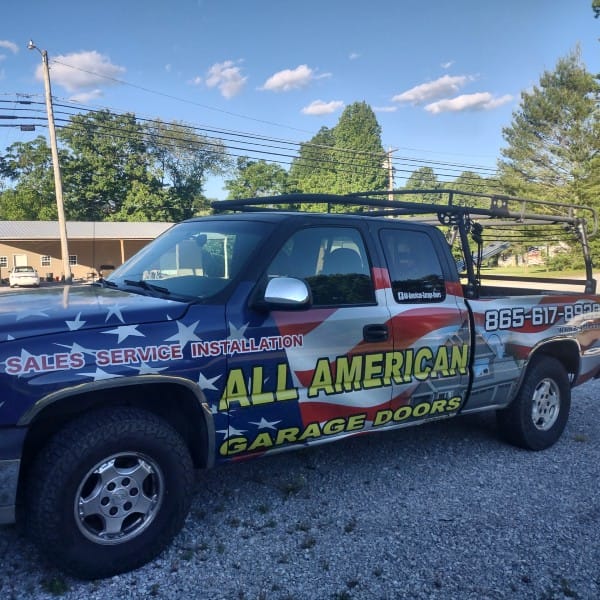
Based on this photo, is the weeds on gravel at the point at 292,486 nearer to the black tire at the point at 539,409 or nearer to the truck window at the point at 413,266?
the truck window at the point at 413,266

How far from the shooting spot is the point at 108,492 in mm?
2900

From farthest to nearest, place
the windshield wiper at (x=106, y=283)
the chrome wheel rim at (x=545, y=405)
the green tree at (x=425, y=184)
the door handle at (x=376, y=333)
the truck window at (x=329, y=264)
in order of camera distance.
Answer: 1. the green tree at (x=425, y=184)
2. the chrome wheel rim at (x=545, y=405)
3. the windshield wiper at (x=106, y=283)
4. the door handle at (x=376, y=333)
5. the truck window at (x=329, y=264)

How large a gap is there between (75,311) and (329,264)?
5.23ft

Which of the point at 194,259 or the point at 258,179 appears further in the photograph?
the point at 258,179

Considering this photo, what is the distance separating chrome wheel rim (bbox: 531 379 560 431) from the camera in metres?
5.03

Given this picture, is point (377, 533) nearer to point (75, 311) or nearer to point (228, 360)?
point (228, 360)

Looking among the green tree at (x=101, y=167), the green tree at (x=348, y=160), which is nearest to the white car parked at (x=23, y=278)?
the green tree at (x=348, y=160)

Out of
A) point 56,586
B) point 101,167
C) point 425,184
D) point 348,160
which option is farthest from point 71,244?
point 425,184

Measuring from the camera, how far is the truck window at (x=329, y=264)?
11.9 feet

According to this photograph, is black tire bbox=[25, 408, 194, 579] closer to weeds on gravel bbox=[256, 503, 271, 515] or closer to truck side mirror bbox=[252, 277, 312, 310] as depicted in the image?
weeds on gravel bbox=[256, 503, 271, 515]

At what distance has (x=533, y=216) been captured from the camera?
517 cm

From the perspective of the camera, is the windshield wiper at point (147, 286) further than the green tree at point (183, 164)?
No

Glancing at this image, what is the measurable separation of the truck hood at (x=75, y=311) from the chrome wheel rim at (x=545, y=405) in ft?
11.1

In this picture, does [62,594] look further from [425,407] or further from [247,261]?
[425,407]
